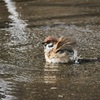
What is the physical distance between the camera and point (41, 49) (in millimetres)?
8664

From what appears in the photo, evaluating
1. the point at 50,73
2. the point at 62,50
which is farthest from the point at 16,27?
the point at 50,73

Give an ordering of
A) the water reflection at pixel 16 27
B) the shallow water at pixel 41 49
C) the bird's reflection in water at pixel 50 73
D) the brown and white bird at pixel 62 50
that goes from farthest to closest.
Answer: the water reflection at pixel 16 27
the brown and white bird at pixel 62 50
the bird's reflection in water at pixel 50 73
the shallow water at pixel 41 49

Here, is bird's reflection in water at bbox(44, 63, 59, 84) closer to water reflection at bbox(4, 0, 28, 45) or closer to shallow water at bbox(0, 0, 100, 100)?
shallow water at bbox(0, 0, 100, 100)

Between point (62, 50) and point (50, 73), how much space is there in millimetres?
514

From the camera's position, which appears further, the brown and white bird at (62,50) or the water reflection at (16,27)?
the water reflection at (16,27)

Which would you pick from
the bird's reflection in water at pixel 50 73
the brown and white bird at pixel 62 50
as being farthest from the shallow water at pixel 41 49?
the brown and white bird at pixel 62 50

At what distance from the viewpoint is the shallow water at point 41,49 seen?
6.55 m

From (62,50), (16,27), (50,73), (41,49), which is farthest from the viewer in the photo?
(16,27)

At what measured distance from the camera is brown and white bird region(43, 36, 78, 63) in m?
7.68

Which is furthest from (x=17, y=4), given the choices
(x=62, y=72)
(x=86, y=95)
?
(x=86, y=95)

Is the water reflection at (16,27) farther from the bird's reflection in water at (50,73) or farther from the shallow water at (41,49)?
the bird's reflection in water at (50,73)

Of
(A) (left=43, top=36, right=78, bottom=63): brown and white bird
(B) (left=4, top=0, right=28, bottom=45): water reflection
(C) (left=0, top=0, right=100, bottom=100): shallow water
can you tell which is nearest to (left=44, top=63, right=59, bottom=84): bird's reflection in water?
(C) (left=0, top=0, right=100, bottom=100): shallow water

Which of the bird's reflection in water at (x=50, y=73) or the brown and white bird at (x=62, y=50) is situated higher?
the brown and white bird at (x=62, y=50)

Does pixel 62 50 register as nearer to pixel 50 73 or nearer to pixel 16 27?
pixel 50 73
